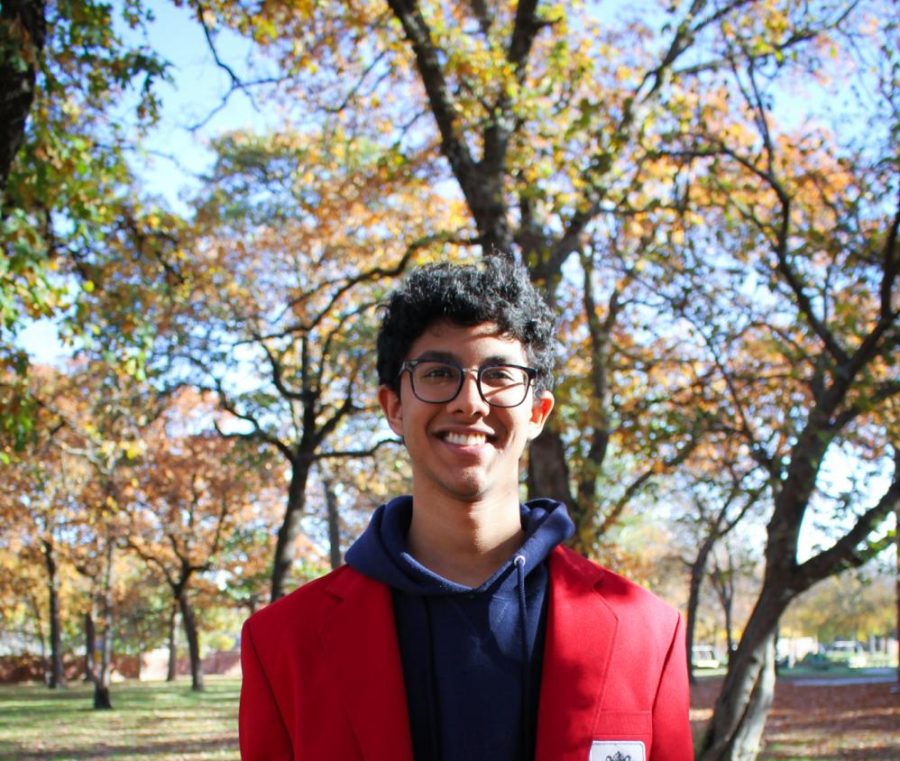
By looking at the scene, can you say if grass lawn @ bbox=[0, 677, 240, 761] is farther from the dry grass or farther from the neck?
the neck

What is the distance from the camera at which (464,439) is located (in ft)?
8.04

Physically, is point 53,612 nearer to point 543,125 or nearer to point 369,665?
point 543,125

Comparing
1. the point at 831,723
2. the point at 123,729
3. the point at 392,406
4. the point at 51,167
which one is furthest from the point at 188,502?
the point at 392,406

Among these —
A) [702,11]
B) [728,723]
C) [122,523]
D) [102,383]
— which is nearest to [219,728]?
[102,383]

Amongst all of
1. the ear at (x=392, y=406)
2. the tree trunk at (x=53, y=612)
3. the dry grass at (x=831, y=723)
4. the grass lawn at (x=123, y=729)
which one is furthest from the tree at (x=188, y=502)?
the ear at (x=392, y=406)

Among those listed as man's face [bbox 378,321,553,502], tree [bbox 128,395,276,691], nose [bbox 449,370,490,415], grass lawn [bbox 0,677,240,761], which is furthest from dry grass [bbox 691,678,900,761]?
tree [bbox 128,395,276,691]

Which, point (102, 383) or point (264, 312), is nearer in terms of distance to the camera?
point (102, 383)

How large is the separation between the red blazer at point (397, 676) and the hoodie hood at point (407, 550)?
0.04m

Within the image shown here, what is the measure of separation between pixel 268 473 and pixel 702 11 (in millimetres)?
16417

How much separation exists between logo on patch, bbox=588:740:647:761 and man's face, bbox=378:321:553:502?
62 cm

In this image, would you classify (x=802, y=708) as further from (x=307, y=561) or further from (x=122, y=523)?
(x=307, y=561)

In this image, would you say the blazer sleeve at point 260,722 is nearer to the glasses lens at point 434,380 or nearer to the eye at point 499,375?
the glasses lens at point 434,380

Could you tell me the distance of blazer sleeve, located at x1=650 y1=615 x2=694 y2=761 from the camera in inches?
91.5

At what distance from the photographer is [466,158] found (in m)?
9.13
